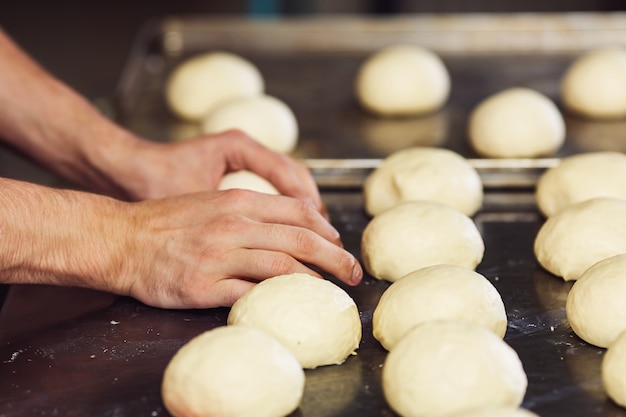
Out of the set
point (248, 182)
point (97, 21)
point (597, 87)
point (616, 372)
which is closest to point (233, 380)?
point (616, 372)

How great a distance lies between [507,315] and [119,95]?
1.51 metres

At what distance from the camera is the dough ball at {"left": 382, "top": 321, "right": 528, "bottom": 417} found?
4.00 ft

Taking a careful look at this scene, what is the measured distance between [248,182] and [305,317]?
1.80ft

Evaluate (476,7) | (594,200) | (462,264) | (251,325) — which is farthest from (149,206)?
(476,7)

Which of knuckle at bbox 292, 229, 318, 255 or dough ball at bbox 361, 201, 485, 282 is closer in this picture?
knuckle at bbox 292, 229, 318, 255

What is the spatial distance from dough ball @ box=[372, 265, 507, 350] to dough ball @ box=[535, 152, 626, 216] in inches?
21.3

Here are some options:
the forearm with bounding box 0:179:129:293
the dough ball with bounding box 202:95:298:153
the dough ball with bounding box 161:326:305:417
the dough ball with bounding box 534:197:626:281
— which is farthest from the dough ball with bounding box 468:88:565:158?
the dough ball with bounding box 161:326:305:417

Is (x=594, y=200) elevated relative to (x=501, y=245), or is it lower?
elevated

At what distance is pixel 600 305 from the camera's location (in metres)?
1.44

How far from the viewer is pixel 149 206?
158 centimetres

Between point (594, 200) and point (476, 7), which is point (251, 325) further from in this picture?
point (476, 7)

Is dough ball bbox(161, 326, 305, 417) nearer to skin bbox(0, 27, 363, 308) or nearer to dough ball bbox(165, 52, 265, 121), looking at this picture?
skin bbox(0, 27, 363, 308)

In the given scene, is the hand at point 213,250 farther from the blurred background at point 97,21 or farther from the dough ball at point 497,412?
the blurred background at point 97,21

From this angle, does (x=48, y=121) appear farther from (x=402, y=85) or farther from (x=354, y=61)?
(x=354, y=61)
